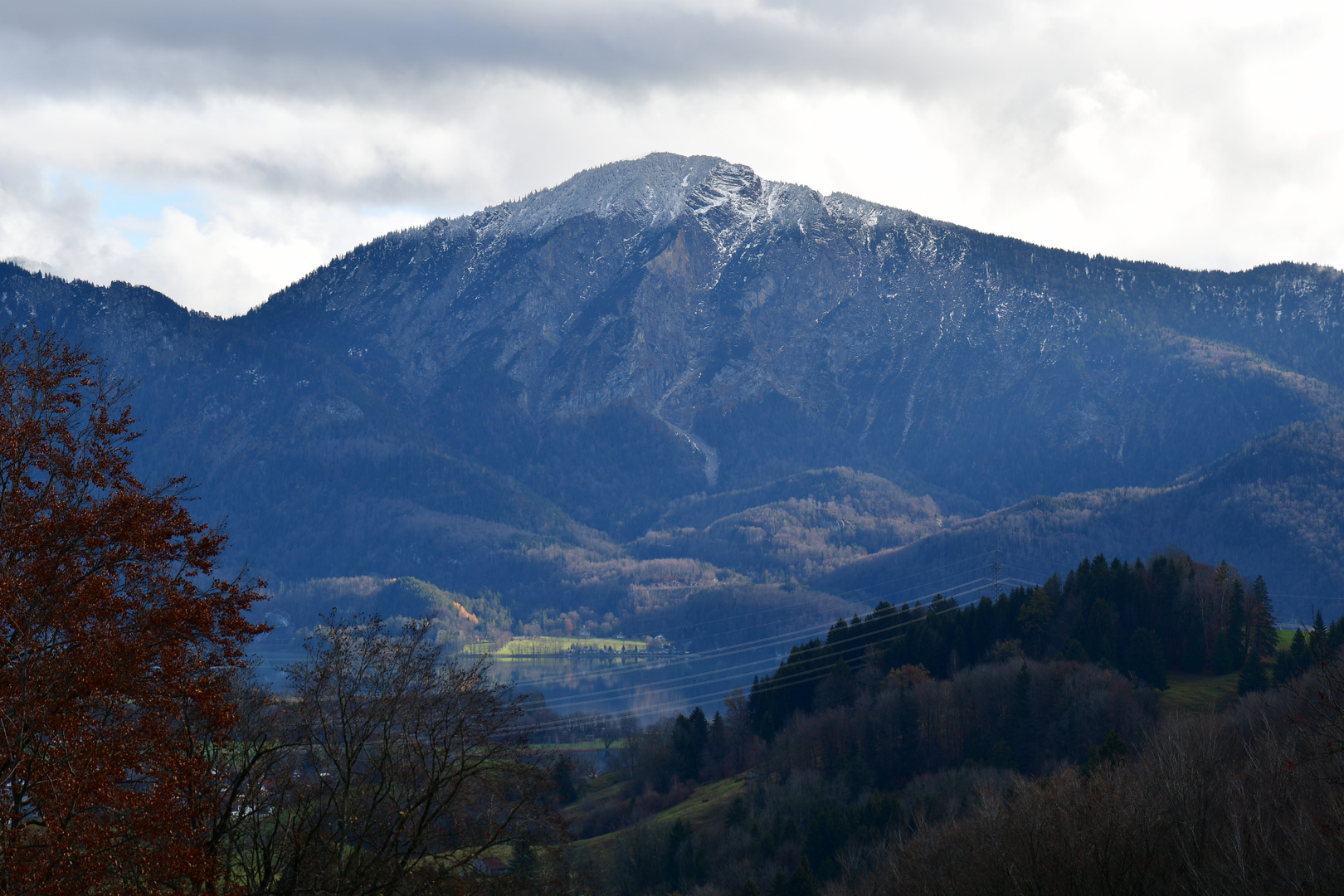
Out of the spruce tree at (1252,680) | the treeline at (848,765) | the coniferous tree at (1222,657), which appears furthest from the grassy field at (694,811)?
the coniferous tree at (1222,657)

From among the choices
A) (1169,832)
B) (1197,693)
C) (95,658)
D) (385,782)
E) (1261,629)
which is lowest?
(1197,693)

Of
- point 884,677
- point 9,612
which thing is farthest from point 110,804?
point 884,677

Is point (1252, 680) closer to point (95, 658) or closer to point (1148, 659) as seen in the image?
point (1148, 659)

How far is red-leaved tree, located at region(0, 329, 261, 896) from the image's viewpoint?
1878 cm

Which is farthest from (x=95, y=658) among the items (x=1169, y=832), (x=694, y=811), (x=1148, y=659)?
(x=1148, y=659)

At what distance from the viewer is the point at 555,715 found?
188500mm

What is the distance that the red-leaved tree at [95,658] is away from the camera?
1878 cm

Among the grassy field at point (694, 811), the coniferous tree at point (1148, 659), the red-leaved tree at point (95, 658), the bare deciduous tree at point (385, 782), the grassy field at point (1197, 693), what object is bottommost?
the grassy field at point (694, 811)

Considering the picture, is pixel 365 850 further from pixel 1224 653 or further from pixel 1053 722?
pixel 1224 653

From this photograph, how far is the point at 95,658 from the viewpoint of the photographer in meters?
19.7

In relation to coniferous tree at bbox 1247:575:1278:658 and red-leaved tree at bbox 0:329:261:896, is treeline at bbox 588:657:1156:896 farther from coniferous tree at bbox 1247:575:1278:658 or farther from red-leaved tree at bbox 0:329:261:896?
red-leaved tree at bbox 0:329:261:896

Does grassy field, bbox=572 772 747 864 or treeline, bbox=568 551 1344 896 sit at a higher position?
treeline, bbox=568 551 1344 896

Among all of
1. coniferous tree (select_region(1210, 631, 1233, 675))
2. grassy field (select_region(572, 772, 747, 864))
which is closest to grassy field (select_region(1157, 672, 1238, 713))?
coniferous tree (select_region(1210, 631, 1233, 675))

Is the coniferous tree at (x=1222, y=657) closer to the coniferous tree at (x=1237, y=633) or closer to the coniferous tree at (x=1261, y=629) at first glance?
the coniferous tree at (x=1237, y=633)
